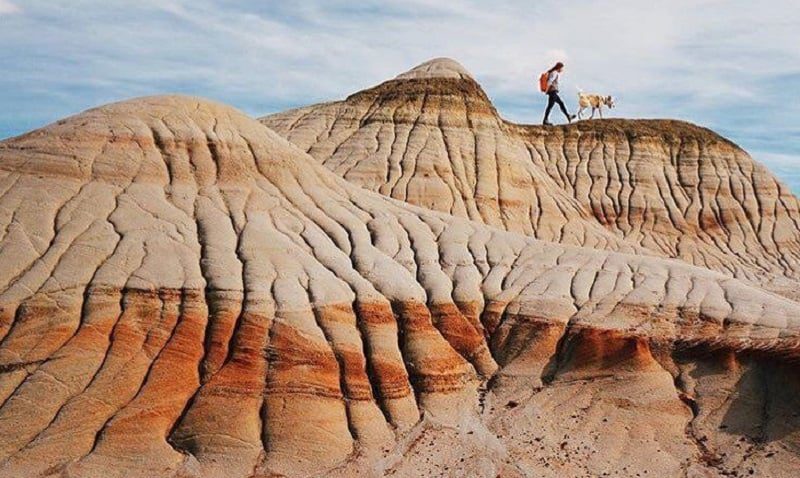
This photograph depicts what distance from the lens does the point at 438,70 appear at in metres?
44.7

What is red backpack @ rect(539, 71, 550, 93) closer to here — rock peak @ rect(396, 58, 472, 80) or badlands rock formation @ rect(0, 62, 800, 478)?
rock peak @ rect(396, 58, 472, 80)

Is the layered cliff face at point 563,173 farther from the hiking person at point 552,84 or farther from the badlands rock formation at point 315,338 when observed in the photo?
the badlands rock formation at point 315,338

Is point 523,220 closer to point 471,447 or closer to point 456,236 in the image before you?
point 456,236

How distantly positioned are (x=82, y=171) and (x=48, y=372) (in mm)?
6022

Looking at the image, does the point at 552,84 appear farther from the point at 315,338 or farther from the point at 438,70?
the point at 315,338

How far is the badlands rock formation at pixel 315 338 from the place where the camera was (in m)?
15.4

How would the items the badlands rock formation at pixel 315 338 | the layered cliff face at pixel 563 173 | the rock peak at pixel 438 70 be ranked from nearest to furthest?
1. the badlands rock formation at pixel 315 338
2. the layered cliff face at pixel 563 173
3. the rock peak at pixel 438 70

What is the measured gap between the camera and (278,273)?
18.0 m

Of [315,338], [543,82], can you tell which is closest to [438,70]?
[543,82]

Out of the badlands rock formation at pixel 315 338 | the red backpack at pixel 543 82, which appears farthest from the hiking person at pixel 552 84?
the badlands rock formation at pixel 315 338

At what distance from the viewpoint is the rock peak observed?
44.3 metres

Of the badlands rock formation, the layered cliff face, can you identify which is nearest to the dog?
the layered cliff face

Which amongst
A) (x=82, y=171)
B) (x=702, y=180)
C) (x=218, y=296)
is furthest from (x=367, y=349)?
(x=702, y=180)

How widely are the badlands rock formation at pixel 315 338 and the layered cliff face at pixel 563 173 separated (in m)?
15.9
